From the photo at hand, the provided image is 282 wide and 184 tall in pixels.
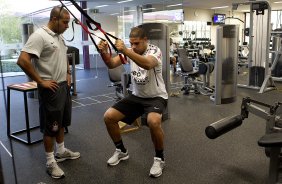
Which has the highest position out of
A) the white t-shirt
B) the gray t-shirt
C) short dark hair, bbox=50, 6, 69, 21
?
short dark hair, bbox=50, 6, 69, 21

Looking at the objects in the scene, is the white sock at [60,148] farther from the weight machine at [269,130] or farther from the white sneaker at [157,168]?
the weight machine at [269,130]

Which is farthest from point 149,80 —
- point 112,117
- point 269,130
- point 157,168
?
point 269,130

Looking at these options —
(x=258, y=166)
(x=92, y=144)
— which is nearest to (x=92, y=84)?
(x=92, y=144)

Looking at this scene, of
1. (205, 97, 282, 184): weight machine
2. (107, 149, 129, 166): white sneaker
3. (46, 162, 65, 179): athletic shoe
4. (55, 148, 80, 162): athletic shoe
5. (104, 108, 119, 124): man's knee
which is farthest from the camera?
(55, 148, 80, 162): athletic shoe

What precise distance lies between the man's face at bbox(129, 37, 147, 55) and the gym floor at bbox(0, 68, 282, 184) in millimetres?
1048

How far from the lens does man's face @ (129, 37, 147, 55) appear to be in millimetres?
2342

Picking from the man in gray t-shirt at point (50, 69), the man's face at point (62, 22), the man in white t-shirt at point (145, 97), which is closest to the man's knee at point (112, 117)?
the man in white t-shirt at point (145, 97)

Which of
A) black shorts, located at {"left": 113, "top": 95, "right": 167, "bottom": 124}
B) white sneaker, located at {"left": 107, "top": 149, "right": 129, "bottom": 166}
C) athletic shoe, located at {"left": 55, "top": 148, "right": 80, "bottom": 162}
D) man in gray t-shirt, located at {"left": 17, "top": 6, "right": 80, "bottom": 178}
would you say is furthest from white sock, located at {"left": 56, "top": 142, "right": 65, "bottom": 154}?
black shorts, located at {"left": 113, "top": 95, "right": 167, "bottom": 124}

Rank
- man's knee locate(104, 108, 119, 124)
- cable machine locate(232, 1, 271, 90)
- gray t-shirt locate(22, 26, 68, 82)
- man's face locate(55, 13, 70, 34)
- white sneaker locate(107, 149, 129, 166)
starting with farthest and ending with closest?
cable machine locate(232, 1, 271, 90)
white sneaker locate(107, 149, 129, 166)
man's knee locate(104, 108, 119, 124)
man's face locate(55, 13, 70, 34)
gray t-shirt locate(22, 26, 68, 82)

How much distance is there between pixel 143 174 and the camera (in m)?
2.39

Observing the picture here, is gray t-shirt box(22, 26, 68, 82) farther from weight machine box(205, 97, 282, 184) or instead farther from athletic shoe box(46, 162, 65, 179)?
weight machine box(205, 97, 282, 184)

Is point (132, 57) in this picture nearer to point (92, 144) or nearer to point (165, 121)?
point (92, 144)

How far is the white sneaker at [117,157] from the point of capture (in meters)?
2.55

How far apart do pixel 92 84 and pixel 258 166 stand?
17.4 ft
